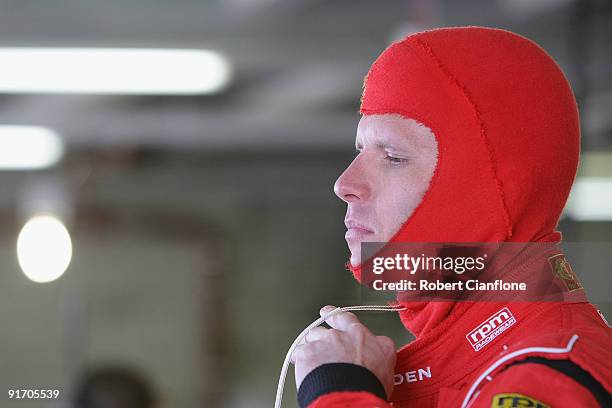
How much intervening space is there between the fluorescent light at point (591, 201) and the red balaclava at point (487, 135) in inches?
53.5

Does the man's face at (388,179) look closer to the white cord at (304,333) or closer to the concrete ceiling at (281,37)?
the white cord at (304,333)

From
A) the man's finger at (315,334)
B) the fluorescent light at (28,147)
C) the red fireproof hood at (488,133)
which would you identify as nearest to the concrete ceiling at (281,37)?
the fluorescent light at (28,147)

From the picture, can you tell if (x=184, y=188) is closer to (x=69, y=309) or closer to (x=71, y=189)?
(x=71, y=189)

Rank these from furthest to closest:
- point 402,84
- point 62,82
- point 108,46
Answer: point 62,82, point 108,46, point 402,84

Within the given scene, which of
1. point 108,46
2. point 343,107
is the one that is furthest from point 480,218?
point 343,107

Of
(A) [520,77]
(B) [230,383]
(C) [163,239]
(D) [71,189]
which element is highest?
(D) [71,189]

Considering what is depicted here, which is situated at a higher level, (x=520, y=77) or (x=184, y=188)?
(x=184, y=188)

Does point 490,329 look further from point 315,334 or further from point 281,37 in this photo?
point 281,37

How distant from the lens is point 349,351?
72 centimetres

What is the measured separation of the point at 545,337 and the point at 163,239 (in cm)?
571

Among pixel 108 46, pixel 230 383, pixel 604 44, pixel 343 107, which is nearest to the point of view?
pixel 604 44

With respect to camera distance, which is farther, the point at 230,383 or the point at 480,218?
the point at 230,383

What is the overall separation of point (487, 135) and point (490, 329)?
0.17 metres

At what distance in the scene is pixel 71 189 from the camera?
6.01 m
